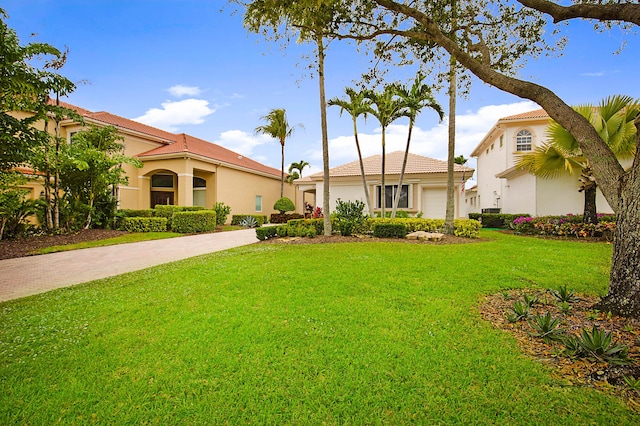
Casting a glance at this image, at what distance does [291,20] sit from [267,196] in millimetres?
22461

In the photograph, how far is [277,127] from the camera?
1030 inches

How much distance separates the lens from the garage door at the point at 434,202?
19.2 m

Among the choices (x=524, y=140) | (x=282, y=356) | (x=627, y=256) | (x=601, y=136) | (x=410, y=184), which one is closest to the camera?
(x=282, y=356)

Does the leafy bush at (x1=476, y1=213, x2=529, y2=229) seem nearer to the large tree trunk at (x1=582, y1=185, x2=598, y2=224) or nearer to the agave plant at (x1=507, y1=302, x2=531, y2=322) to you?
the large tree trunk at (x1=582, y1=185, x2=598, y2=224)

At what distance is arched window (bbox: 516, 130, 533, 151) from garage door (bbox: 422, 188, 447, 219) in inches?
265

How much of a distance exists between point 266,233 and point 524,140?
18.3 m

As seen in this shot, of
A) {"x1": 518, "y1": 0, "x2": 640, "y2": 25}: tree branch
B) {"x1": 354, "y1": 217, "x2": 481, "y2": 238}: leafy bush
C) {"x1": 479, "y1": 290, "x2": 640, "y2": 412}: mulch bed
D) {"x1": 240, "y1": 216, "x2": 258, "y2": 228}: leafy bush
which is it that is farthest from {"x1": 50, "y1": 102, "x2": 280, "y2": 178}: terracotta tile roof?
{"x1": 479, "y1": 290, "x2": 640, "y2": 412}: mulch bed

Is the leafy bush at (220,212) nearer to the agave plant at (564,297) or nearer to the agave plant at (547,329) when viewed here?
the agave plant at (564,297)

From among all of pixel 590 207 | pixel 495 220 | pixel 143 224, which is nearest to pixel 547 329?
pixel 590 207

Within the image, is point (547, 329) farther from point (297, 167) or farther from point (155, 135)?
point (297, 167)

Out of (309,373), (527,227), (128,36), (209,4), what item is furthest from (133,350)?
(527,227)

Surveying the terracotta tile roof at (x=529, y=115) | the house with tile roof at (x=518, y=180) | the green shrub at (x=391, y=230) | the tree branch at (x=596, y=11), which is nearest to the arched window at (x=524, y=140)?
the house with tile roof at (x=518, y=180)

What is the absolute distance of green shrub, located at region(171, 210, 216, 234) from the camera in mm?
16562

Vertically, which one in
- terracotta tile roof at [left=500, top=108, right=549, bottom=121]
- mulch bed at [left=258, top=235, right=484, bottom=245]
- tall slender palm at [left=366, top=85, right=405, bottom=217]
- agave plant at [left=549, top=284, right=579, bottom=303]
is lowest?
agave plant at [left=549, top=284, right=579, bottom=303]
